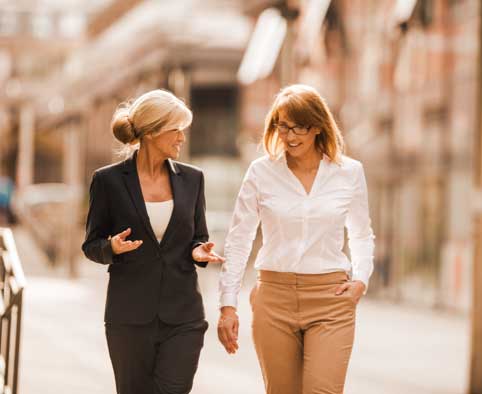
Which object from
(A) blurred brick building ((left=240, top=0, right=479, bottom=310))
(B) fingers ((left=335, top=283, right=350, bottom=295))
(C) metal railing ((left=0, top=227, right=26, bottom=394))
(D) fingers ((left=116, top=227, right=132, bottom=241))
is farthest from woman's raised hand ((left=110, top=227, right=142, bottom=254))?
(A) blurred brick building ((left=240, top=0, right=479, bottom=310))

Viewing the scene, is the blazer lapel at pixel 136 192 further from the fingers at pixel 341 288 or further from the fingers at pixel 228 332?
the fingers at pixel 341 288

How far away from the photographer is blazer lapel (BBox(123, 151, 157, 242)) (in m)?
4.28

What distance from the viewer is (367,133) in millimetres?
21891

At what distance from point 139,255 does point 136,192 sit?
26cm

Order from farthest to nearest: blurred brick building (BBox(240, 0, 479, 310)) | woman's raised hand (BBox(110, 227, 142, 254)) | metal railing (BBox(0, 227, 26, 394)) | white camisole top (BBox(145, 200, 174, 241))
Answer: blurred brick building (BBox(240, 0, 479, 310)) < metal railing (BBox(0, 227, 26, 394)) < white camisole top (BBox(145, 200, 174, 241)) < woman's raised hand (BBox(110, 227, 142, 254))

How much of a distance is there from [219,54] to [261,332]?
121ft

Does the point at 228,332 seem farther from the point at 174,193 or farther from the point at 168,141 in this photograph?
the point at 168,141

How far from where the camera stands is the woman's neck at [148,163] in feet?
14.4

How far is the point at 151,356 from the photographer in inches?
170

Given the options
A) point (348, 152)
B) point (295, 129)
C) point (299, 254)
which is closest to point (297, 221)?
point (299, 254)

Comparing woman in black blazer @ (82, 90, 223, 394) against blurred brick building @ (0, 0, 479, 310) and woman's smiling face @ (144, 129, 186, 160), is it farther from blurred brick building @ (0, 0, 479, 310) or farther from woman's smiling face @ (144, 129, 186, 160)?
blurred brick building @ (0, 0, 479, 310)

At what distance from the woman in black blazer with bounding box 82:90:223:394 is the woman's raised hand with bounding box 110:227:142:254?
4.3 inches

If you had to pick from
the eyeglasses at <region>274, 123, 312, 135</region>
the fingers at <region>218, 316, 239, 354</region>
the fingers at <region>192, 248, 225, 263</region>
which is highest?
the eyeglasses at <region>274, 123, 312, 135</region>

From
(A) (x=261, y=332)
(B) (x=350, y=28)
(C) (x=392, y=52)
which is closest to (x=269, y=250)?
(A) (x=261, y=332)
